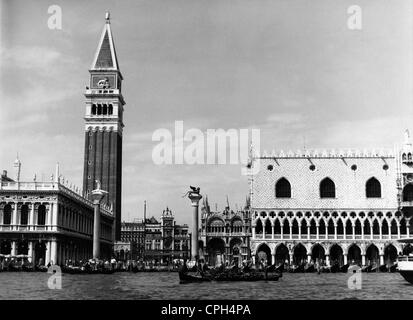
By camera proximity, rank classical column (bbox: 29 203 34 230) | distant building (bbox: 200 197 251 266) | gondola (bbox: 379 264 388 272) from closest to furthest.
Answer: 1. classical column (bbox: 29 203 34 230)
2. gondola (bbox: 379 264 388 272)
3. distant building (bbox: 200 197 251 266)

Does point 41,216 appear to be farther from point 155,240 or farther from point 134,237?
point 134,237

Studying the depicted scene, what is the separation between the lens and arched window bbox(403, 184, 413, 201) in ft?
166

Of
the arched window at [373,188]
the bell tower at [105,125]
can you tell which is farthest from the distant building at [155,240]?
the arched window at [373,188]

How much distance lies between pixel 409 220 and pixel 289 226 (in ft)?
31.4

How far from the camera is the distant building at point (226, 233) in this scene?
6269cm

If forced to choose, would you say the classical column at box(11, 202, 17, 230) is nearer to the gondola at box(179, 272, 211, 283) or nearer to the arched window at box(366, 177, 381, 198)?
the gondola at box(179, 272, 211, 283)

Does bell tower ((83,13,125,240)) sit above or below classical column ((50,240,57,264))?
above

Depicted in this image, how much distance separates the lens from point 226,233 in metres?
63.4

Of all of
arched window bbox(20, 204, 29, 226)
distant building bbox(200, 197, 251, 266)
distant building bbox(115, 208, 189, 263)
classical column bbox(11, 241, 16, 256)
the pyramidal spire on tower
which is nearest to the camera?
classical column bbox(11, 241, 16, 256)

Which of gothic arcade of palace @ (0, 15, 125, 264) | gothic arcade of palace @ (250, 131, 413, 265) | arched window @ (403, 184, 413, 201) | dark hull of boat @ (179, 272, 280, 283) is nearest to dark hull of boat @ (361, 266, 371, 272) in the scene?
gothic arcade of palace @ (250, 131, 413, 265)

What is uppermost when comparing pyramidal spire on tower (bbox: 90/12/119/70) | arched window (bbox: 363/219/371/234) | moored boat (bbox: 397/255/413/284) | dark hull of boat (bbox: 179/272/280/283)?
pyramidal spire on tower (bbox: 90/12/119/70)

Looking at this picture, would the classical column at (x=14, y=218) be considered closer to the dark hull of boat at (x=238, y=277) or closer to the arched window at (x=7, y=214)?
the arched window at (x=7, y=214)

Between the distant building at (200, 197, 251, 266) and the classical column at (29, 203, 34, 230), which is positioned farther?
the distant building at (200, 197, 251, 266)

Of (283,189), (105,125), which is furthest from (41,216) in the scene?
(105,125)
